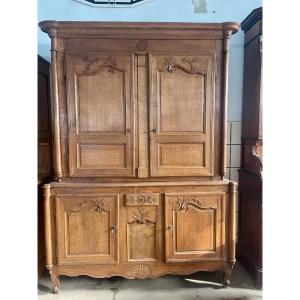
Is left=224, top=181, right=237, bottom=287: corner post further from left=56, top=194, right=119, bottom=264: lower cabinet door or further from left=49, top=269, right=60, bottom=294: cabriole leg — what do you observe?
left=49, top=269, right=60, bottom=294: cabriole leg

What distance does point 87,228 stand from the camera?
1768 millimetres

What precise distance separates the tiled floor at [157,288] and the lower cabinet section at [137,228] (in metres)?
0.15

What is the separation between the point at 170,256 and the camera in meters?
1.80

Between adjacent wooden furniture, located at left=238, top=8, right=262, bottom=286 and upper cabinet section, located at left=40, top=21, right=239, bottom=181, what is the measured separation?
29 cm

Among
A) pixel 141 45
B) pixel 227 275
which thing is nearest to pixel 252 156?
pixel 227 275

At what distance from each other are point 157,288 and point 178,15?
2.01 m

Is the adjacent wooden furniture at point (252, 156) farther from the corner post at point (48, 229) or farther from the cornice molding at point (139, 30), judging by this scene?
the corner post at point (48, 229)

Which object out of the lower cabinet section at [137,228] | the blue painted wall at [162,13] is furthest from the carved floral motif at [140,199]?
the blue painted wall at [162,13]

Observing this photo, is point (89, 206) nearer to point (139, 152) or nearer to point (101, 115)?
point (139, 152)

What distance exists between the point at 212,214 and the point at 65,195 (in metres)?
0.93

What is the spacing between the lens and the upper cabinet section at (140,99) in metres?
1.74
